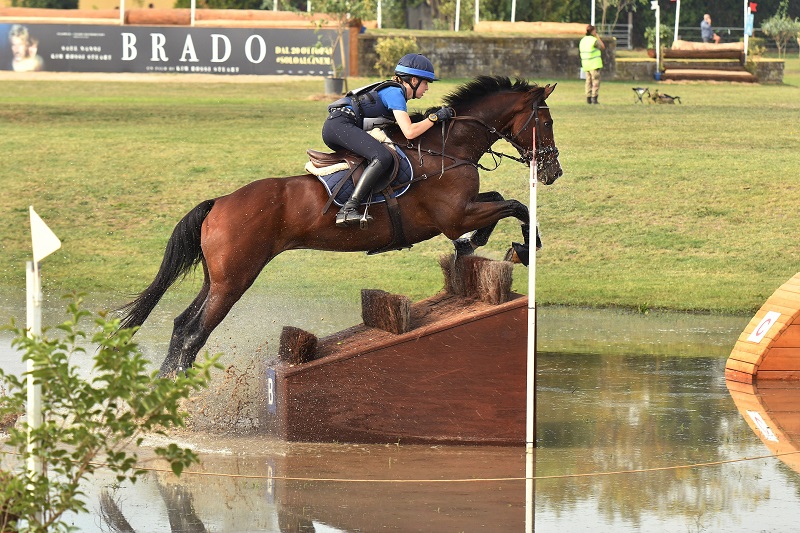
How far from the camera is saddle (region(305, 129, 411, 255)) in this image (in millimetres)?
8234

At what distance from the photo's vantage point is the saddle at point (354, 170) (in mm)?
8234

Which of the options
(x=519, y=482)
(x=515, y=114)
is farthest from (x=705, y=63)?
(x=519, y=482)

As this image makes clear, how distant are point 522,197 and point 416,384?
8.79 metres

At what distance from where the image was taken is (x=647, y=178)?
671 inches

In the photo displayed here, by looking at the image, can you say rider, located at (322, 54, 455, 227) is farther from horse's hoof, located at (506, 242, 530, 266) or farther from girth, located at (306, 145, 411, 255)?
horse's hoof, located at (506, 242, 530, 266)

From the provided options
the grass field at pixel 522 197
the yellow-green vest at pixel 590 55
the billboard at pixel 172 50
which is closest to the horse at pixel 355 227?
the grass field at pixel 522 197

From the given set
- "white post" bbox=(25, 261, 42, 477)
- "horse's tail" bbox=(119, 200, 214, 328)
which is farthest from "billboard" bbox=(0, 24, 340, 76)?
"white post" bbox=(25, 261, 42, 477)

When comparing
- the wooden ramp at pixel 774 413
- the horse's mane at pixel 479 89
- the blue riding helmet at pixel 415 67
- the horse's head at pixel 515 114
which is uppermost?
the blue riding helmet at pixel 415 67

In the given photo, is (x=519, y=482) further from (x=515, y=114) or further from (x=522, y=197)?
(x=522, y=197)

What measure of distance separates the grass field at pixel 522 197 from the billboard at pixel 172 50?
26.9ft

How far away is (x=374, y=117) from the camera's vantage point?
330 inches

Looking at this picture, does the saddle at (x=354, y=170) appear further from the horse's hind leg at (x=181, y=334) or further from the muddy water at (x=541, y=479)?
the muddy water at (x=541, y=479)

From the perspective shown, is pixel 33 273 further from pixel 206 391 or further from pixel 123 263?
pixel 123 263

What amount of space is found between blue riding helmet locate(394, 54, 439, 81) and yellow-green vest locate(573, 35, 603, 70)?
673 inches
